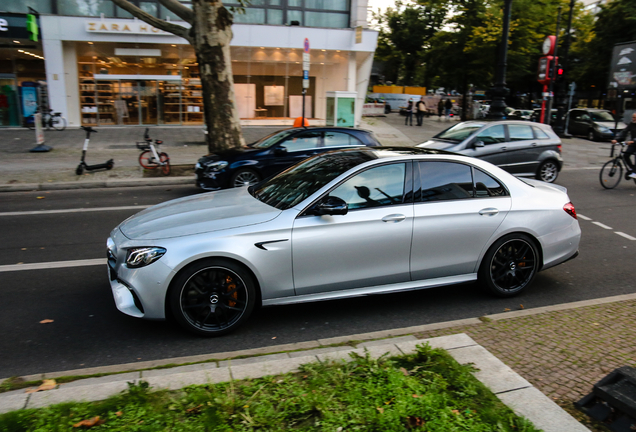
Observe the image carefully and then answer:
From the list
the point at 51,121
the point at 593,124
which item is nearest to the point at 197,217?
the point at 51,121

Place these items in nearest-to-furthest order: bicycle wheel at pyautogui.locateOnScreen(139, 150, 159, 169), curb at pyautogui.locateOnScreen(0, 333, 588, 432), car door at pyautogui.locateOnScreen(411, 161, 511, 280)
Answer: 1. curb at pyautogui.locateOnScreen(0, 333, 588, 432)
2. car door at pyautogui.locateOnScreen(411, 161, 511, 280)
3. bicycle wheel at pyautogui.locateOnScreen(139, 150, 159, 169)

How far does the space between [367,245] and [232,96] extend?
1025 centimetres

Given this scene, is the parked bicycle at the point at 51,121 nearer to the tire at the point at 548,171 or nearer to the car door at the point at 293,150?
the car door at the point at 293,150

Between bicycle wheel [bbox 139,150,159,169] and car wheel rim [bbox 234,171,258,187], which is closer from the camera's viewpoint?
car wheel rim [bbox 234,171,258,187]

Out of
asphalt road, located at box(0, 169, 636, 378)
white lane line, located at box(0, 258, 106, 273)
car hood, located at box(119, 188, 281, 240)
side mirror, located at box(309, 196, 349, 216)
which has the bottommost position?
white lane line, located at box(0, 258, 106, 273)

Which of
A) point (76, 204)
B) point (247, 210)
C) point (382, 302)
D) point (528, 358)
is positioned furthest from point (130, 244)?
point (76, 204)

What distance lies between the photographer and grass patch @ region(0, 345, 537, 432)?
3.00 meters

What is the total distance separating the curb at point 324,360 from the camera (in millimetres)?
3186

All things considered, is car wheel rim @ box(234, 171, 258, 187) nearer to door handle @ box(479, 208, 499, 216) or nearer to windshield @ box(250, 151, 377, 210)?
windshield @ box(250, 151, 377, 210)

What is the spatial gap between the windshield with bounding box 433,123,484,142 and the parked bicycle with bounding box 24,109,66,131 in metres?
18.7

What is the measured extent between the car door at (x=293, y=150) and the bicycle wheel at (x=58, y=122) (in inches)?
676

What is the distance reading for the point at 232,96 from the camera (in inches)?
555

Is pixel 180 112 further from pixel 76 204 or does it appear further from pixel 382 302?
pixel 382 302

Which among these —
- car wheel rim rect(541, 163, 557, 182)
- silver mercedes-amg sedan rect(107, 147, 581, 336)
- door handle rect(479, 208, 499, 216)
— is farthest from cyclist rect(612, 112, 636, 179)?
door handle rect(479, 208, 499, 216)
